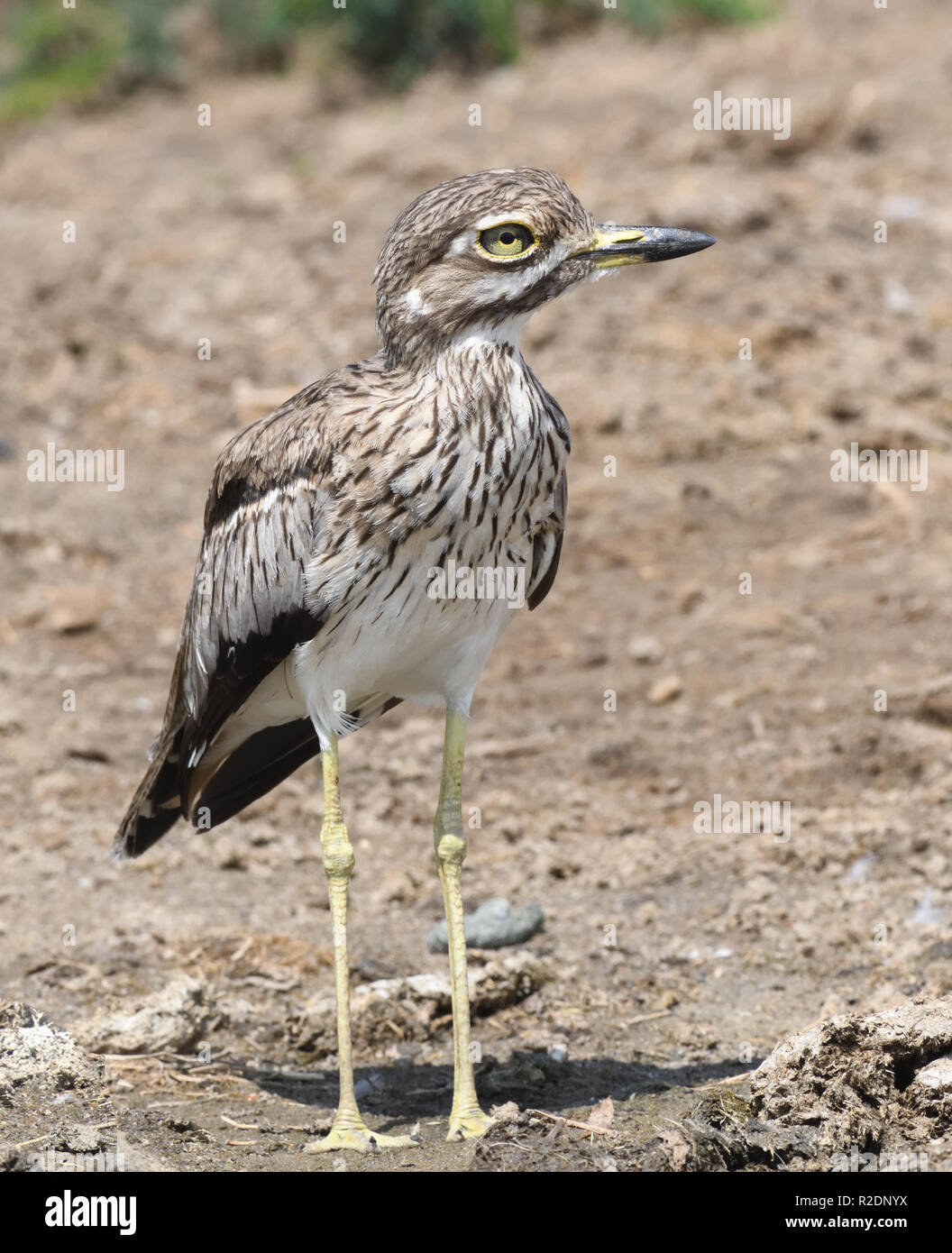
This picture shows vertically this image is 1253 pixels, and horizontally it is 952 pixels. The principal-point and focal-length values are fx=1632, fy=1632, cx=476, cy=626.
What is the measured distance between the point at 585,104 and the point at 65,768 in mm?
8065

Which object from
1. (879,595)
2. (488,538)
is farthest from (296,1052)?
(879,595)

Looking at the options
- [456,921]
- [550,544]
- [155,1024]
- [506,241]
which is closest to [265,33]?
[550,544]

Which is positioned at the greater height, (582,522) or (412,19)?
(412,19)

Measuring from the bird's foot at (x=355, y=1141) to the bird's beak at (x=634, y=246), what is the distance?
2.64 metres

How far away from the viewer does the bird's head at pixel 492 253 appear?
471cm

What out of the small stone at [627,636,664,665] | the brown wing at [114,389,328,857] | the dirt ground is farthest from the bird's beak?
the small stone at [627,636,664,665]

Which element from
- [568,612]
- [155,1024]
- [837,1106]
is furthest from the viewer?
[568,612]

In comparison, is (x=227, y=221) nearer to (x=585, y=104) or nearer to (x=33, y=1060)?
(x=585, y=104)

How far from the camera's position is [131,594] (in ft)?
30.5

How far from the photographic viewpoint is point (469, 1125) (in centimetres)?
481

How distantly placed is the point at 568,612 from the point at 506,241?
433 cm

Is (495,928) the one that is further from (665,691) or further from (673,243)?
(673,243)

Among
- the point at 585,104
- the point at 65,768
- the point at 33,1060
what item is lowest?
the point at 33,1060

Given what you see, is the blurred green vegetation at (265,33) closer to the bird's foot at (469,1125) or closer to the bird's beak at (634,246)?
the bird's beak at (634,246)
